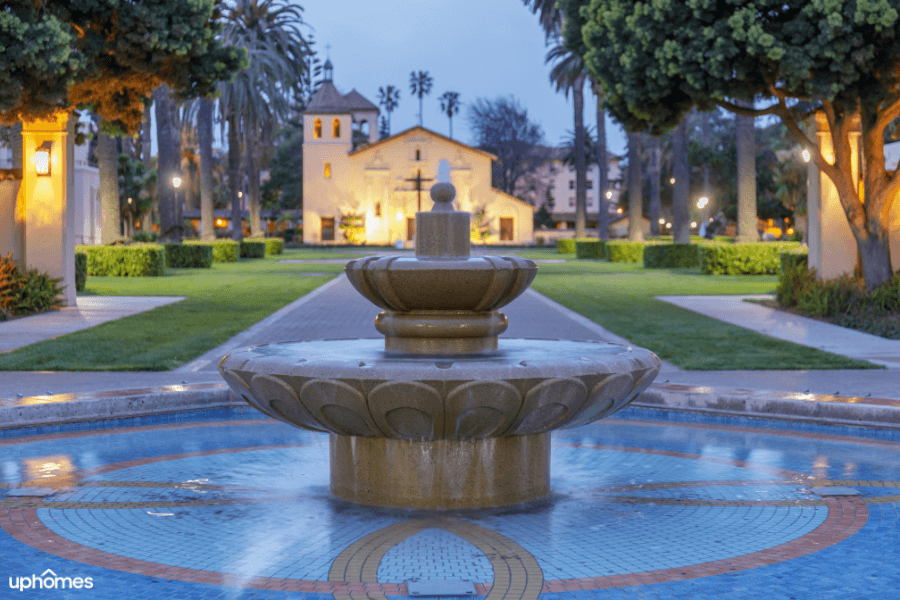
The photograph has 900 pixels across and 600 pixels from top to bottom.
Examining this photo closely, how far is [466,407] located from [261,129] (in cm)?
5367

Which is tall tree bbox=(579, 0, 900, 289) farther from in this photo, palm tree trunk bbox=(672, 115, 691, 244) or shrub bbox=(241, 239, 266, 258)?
shrub bbox=(241, 239, 266, 258)

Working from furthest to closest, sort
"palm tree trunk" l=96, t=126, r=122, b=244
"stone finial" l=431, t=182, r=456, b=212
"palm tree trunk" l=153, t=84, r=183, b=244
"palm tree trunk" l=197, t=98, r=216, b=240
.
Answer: "palm tree trunk" l=197, t=98, r=216, b=240
"palm tree trunk" l=153, t=84, r=183, b=244
"palm tree trunk" l=96, t=126, r=122, b=244
"stone finial" l=431, t=182, r=456, b=212

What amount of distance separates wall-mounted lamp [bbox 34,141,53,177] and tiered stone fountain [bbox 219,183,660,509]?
46.6ft

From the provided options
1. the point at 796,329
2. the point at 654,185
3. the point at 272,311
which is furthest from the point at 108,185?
the point at 654,185

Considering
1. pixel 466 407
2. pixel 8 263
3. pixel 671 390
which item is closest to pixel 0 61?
pixel 8 263

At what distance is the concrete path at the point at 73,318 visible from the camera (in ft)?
46.5

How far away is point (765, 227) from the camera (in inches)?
3590

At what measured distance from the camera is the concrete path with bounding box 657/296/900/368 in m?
12.7

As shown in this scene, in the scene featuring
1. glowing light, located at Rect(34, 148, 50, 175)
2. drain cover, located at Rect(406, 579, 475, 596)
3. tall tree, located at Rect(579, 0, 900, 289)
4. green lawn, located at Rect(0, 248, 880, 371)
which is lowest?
drain cover, located at Rect(406, 579, 475, 596)

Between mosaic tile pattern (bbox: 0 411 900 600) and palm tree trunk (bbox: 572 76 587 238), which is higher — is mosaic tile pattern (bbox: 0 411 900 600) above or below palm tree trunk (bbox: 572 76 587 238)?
below

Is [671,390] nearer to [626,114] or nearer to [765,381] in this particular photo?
[765,381]

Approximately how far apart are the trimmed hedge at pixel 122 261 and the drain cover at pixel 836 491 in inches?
1094

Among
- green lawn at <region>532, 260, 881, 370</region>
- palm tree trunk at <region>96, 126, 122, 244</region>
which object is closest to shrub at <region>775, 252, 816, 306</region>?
green lawn at <region>532, 260, 881, 370</region>

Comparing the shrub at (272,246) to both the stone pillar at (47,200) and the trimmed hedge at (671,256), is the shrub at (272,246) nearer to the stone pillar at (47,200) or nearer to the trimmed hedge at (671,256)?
the trimmed hedge at (671,256)
